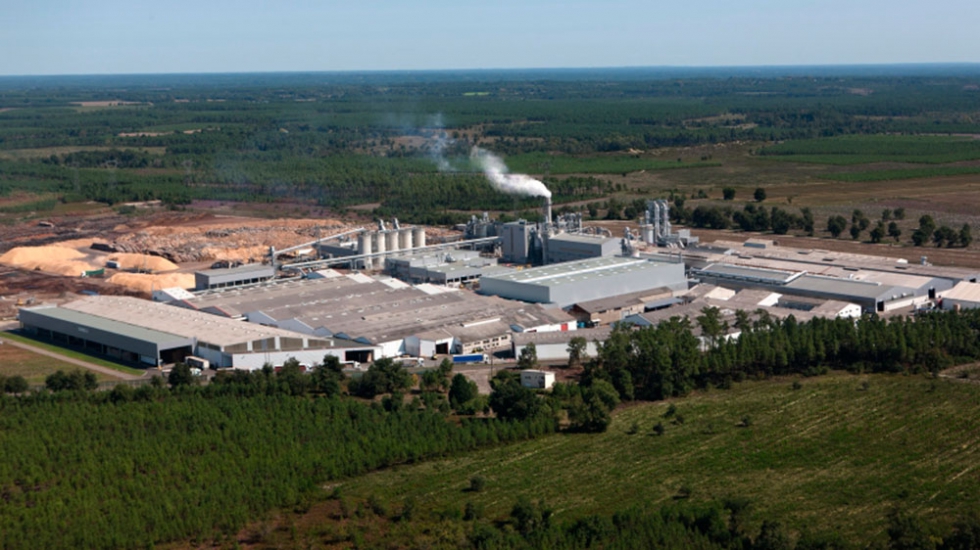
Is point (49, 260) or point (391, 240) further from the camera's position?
point (49, 260)

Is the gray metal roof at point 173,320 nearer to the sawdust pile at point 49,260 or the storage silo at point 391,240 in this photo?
the sawdust pile at point 49,260

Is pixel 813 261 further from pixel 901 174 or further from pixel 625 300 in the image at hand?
pixel 901 174

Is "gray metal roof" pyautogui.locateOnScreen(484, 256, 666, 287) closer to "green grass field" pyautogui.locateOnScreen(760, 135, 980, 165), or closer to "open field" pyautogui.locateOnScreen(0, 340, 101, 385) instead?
"open field" pyautogui.locateOnScreen(0, 340, 101, 385)

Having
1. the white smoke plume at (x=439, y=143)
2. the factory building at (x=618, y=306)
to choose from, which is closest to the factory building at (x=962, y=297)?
the factory building at (x=618, y=306)

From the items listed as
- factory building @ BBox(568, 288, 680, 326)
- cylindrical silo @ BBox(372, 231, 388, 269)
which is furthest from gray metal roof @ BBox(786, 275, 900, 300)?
cylindrical silo @ BBox(372, 231, 388, 269)

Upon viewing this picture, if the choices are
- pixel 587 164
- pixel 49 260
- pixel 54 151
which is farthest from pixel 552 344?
pixel 54 151

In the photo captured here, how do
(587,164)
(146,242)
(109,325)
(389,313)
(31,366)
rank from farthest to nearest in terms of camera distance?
(587,164) → (146,242) → (389,313) → (109,325) → (31,366)

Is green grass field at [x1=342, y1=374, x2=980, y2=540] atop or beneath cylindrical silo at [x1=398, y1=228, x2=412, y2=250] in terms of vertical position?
beneath

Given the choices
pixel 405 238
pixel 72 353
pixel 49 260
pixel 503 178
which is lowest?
pixel 72 353

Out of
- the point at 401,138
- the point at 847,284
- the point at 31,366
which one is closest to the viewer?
the point at 31,366
